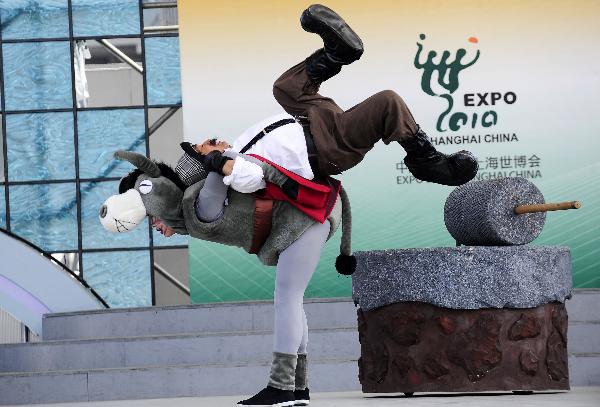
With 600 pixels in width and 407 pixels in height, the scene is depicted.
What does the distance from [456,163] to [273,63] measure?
16.0 ft

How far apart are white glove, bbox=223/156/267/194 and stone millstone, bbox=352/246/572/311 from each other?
0.82 meters

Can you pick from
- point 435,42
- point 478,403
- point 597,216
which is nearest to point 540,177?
point 597,216

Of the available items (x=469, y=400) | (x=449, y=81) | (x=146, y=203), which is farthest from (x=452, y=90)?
(x=146, y=203)

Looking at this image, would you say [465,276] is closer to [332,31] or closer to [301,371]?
[301,371]

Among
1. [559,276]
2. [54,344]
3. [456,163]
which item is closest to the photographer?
[456,163]

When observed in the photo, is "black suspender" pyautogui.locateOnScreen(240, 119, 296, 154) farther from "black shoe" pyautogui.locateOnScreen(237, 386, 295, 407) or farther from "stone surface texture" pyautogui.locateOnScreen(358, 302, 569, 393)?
"stone surface texture" pyautogui.locateOnScreen(358, 302, 569, 393)

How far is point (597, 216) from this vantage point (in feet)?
28.1

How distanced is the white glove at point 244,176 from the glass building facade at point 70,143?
16.3 ft

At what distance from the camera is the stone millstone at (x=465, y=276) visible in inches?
176

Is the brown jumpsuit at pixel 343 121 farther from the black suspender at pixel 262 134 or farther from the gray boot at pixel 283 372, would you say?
the gray boot at pixel 283 372

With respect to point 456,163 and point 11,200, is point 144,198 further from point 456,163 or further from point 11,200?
point 11,200

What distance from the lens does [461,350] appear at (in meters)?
4.45

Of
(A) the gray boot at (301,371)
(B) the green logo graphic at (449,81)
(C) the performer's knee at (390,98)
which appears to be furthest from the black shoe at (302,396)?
(B) the green logo graphic at (449,81)

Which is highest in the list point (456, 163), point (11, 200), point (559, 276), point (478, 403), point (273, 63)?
point (273, 63)
